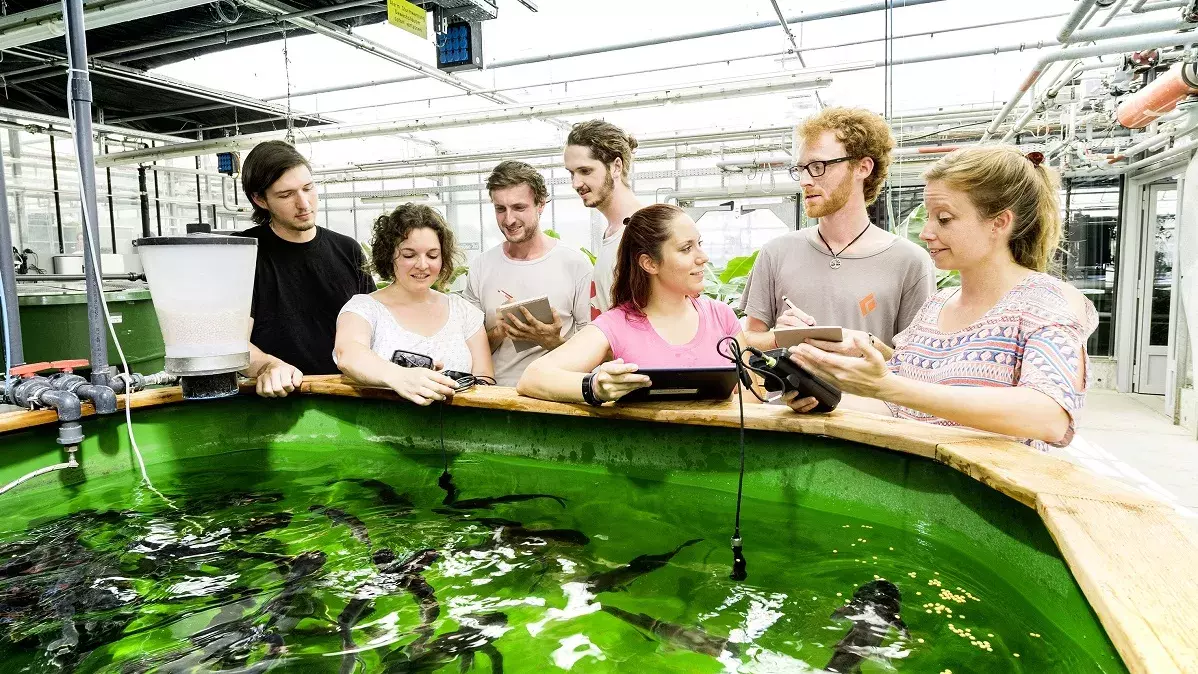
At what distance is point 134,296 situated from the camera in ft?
16.0

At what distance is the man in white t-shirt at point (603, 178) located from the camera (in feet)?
7.64

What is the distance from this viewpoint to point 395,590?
1.30 metres

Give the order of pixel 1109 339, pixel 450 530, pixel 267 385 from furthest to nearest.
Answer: pixel 1109 339, pixel 267 385, pixel 450 530

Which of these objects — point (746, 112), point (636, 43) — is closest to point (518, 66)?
point (636, 43)

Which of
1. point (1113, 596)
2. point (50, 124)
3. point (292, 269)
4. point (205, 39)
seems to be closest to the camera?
point (1113, 596)

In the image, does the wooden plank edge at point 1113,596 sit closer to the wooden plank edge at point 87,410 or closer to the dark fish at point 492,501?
the dark fish at point 492,501

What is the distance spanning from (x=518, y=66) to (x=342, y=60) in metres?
1.93

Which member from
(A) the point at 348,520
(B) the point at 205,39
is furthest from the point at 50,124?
(A) the point at 348,520

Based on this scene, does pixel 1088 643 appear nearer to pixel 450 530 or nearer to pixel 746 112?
pixel 450 530

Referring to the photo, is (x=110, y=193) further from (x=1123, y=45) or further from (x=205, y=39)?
(x=1123, y=45)

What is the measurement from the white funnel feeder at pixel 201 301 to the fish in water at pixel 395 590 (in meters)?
0.66

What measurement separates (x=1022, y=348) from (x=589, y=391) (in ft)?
3.02

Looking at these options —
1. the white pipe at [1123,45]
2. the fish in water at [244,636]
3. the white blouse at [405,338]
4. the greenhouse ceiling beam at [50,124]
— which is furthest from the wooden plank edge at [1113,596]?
the greenhouse ceiling beam at [50,124]

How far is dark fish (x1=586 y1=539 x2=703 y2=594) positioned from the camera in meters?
1.27
